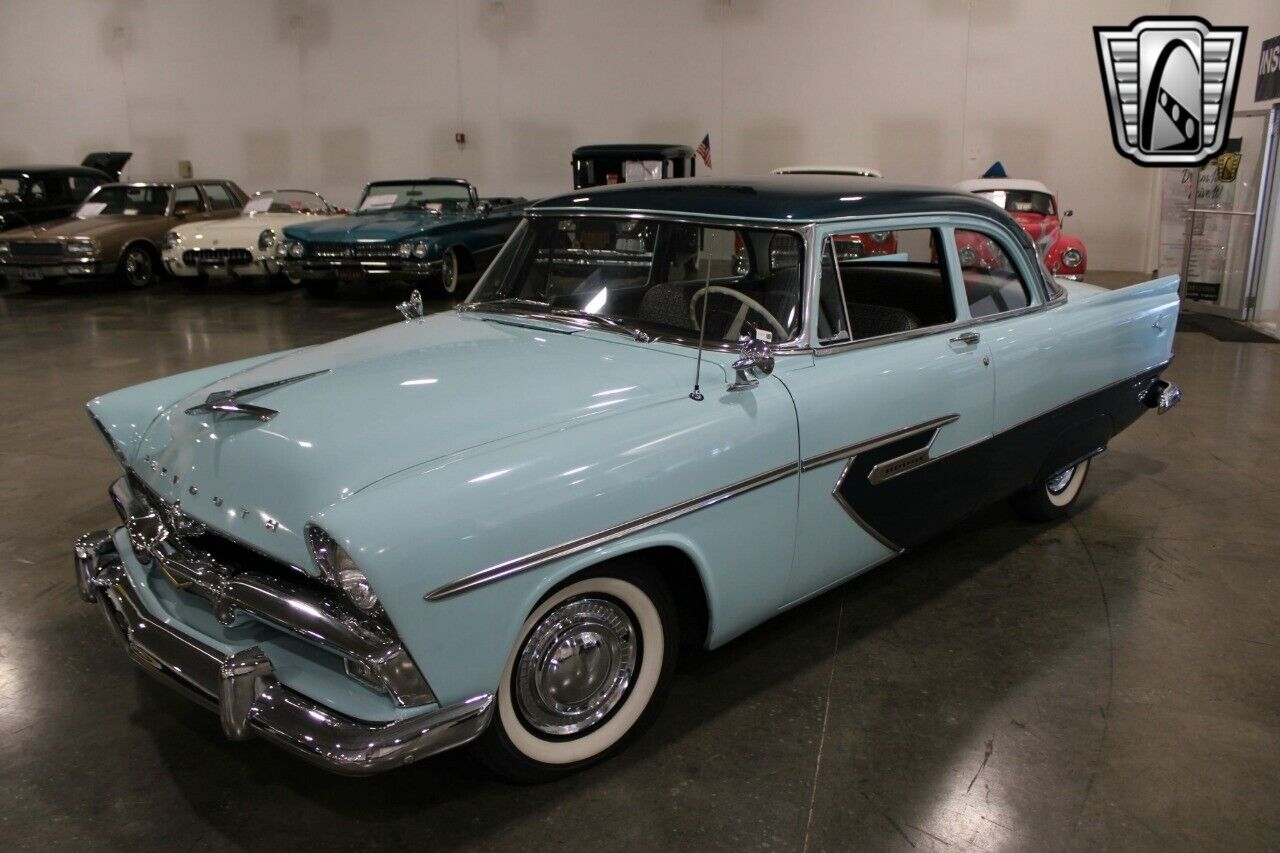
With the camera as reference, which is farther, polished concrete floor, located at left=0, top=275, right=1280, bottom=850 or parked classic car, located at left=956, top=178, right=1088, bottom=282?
parked classic car, located at left=956, top=178, right=1088, bottom=282

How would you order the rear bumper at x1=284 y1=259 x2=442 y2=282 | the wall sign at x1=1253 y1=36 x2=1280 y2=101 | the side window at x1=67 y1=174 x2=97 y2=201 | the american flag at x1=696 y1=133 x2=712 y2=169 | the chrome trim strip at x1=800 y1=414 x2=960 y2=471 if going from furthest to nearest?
the american flag at x1=696 y1=133 x2=712 y2=169, the side window at x1=67 y1=174 x2=97 y2=201, the rear bumper at x1=284 y1=259 x2=442 y2=282, the wall sign at x1=1253 y1=36 x2=1280 y2=101, the chrome trim strip at x1=800 y1=414 x2=960 y2=471

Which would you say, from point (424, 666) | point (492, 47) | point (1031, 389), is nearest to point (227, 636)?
point (424, 666)

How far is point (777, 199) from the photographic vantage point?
10.0 ft

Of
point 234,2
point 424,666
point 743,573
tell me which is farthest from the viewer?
point 234,2

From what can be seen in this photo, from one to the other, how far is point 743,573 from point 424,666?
3.16ft

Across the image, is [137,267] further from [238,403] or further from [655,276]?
[238,403]

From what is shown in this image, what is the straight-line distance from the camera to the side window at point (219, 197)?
43.1 ft

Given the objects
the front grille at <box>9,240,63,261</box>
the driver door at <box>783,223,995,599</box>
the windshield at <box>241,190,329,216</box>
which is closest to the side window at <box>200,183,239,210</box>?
the windshield at <box>241,190,329,216</box>

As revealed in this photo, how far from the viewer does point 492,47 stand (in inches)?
611

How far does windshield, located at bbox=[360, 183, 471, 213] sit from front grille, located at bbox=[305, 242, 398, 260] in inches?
40.5

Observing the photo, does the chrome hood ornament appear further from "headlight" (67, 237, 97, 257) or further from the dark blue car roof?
"headlight" (67, 237, 97, 257)

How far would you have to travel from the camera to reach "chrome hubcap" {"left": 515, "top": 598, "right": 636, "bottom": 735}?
7.49 feet

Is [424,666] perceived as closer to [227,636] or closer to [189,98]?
[227,636]

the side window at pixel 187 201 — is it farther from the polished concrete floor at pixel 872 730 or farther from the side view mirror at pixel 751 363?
the side view mirror at pixel 751 363
